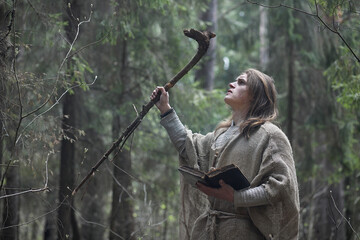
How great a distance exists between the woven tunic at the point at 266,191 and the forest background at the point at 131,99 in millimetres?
1488

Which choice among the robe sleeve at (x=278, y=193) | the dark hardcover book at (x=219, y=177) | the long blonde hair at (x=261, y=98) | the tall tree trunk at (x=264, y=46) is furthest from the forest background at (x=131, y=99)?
the dark hardcover book at (x=219, y=177)

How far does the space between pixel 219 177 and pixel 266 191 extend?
37cm

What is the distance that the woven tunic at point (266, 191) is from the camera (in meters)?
3.61

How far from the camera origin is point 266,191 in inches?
139

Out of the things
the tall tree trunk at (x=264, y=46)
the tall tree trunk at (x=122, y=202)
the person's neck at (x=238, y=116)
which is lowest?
the tall tree trunk at (x=122, y=202)

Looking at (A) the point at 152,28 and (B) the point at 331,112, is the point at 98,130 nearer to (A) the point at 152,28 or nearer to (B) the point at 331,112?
(A) the point at 152,28

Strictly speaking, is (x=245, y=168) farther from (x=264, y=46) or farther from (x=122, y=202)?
(x=264, y=46)

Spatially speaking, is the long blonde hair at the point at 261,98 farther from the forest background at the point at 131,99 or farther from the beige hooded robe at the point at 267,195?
the forest background at the point at 131,99

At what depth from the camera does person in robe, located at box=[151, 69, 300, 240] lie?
11.8ft

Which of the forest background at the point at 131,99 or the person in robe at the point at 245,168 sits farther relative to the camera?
the forest background at the point at 131,99

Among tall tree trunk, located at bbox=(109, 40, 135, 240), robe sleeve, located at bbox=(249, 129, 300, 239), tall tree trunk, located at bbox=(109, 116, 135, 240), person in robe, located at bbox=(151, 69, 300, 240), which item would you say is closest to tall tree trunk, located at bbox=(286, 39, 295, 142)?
tall tree trunk, located at bbox=(109, 40, 135, 240)

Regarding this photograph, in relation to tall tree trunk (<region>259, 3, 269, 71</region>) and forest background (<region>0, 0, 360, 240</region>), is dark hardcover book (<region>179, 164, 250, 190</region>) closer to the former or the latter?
forest background (<region>0, 0, 360, 240</region>)

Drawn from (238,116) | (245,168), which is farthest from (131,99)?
(245,168)

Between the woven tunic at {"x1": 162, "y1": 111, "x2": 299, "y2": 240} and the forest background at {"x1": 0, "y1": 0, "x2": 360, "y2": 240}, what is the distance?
1.49 m
